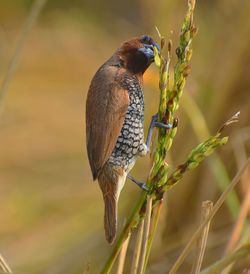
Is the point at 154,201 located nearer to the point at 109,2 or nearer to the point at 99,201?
the point at 99,201

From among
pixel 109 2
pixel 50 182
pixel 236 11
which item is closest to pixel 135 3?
pixel 109 2

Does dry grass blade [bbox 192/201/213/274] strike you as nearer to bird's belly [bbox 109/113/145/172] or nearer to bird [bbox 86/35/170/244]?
Answer: bird [bbox 86/35/170/244]

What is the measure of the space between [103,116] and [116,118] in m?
0.04

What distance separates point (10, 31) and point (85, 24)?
2.50 feet

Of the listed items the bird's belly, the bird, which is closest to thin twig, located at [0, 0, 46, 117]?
the bird

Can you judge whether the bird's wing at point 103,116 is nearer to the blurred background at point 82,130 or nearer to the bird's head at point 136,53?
the bird's head at point 136,53

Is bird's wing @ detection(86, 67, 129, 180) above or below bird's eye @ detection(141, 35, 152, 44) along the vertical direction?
below

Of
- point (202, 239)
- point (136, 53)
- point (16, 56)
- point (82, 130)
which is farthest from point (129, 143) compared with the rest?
point (82, 130)

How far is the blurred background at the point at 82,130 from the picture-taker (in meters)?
3.46

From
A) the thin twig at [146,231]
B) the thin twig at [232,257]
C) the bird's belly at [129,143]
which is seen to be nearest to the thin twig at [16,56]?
the bird's belly at [129,143]

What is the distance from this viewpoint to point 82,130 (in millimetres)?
6352

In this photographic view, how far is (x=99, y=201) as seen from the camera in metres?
5.13

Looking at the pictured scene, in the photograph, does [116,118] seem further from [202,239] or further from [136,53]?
[202,239]

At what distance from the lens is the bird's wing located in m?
1.95
